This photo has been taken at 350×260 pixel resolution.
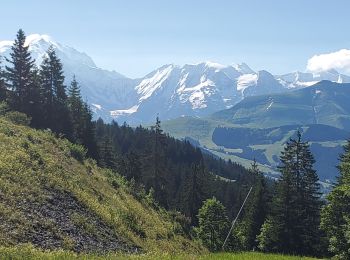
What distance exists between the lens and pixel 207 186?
8350 centimetres

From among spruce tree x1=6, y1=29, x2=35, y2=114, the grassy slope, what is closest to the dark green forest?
spruce tree x1=6, y1=29, x2=35, y2=114

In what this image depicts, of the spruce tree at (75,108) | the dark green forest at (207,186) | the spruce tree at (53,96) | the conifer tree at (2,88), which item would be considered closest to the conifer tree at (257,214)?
the dark green forest at (207,186)

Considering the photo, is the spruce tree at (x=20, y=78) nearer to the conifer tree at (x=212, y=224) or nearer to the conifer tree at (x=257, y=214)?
the conifer tree at (x=212, y=224)

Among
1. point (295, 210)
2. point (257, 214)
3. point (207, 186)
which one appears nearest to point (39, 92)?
point (207, 186)

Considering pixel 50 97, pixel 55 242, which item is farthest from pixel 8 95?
pixel 55 242

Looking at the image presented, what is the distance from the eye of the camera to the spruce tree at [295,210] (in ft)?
179

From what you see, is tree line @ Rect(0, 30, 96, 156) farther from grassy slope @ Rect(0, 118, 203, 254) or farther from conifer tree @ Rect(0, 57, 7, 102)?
grassy slope @ Rect(0, 118, 203, 254)

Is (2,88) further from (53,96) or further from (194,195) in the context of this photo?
(194,195)

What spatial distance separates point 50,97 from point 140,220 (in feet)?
170

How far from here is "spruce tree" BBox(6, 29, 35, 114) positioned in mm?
72250

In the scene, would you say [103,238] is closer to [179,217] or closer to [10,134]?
[10,134]

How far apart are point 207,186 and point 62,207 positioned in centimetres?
6226

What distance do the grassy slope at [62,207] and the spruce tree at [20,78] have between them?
125 ft

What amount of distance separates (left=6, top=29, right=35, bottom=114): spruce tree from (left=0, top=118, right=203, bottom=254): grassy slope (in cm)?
3822
